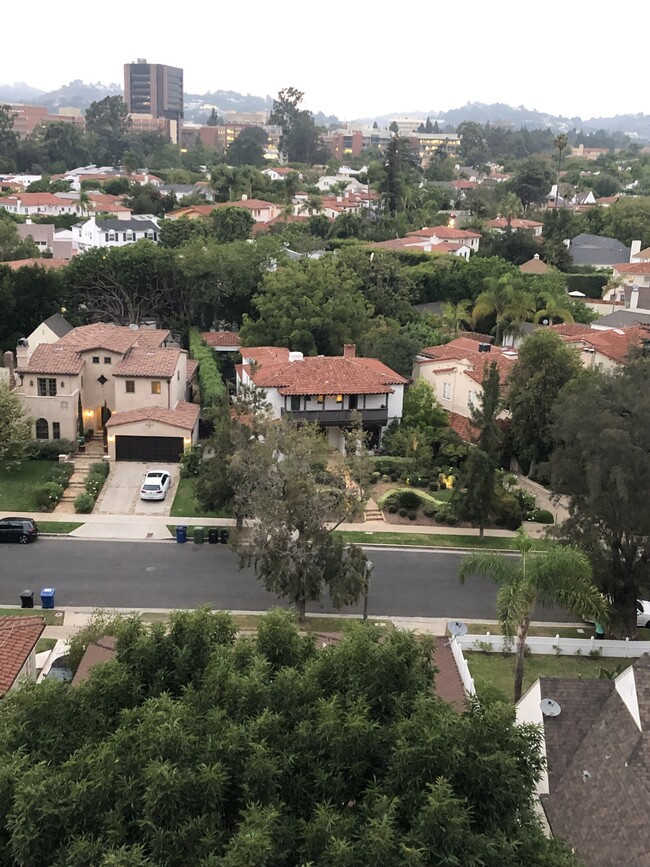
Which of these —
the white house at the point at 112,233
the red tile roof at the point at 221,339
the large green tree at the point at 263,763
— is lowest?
the red tile roof at the point at 221,339

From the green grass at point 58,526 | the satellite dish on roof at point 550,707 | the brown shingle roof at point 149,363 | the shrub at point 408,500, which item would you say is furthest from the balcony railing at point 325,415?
the satellite dish on roof at point 550,707

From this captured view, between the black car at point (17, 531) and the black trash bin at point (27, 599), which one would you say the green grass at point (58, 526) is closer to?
the black car at point (17, 531)

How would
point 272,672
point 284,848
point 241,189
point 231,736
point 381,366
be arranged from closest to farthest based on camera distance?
1. point 284,848
2. point 231,736
3. point 272,672
4. point 381,366
5. point 241,189

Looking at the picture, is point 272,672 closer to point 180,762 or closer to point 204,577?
point 180,762

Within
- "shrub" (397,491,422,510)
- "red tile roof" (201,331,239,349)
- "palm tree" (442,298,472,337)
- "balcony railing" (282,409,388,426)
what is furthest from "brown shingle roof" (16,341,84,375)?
"palm tree" (442,298,472,337)

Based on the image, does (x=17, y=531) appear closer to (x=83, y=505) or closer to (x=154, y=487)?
(x=83, y=505)

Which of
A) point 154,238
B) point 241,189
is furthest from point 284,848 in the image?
point 241,189
